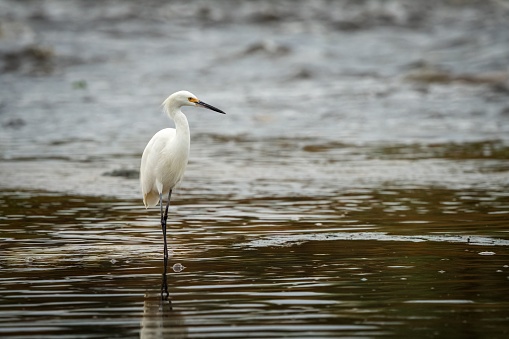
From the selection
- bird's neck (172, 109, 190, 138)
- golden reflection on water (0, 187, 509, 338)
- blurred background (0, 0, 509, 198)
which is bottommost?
blurred background (0, 0, 509, 198)

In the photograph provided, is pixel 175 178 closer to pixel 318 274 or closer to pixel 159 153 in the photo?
pixel 159 153

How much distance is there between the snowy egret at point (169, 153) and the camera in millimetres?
9172

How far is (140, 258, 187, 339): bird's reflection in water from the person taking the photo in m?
5.91

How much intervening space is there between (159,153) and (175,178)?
290mm

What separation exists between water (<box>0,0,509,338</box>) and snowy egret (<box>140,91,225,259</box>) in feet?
1.55

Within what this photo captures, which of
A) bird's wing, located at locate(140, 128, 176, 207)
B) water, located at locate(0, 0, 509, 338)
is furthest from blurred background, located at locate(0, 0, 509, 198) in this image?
bird's wing, located at locate(140, 128, 176, 207)

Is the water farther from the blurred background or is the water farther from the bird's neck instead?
the bird's neck

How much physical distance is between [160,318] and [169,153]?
3.17 m

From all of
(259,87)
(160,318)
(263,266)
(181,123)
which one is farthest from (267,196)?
(259,87)

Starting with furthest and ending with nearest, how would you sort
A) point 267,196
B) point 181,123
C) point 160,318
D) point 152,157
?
point 267,196
point 152,157
point 181,123
point 160,318

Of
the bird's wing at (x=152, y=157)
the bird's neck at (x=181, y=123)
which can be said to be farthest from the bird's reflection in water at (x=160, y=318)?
the bird's wing at (x=152, y=157)

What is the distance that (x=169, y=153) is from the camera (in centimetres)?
927

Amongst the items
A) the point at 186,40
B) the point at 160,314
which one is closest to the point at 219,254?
the point at 160,314

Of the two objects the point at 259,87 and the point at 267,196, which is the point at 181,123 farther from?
the point at 259,87
